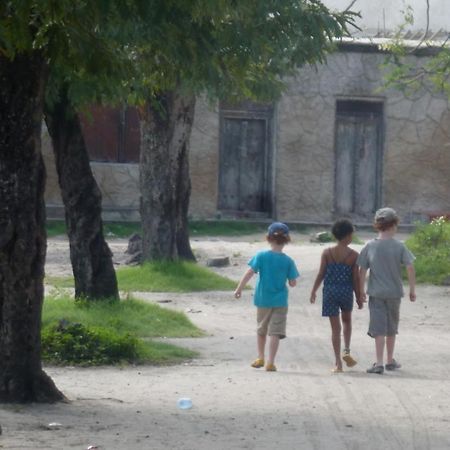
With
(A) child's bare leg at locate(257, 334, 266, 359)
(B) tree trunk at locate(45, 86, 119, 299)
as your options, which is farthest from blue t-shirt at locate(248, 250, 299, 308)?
(B) tree trunk at locate(45, 86, 119, 299)

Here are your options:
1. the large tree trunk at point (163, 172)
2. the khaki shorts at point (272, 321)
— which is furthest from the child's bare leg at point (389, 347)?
the large tree trunk at point (163, 172)

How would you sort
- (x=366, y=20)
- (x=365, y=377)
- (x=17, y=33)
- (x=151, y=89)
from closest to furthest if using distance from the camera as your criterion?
1. (x=17, y=33)
2. (x=365, y=377)
3. (x=151, y=89)
4. (x=366, y=20)

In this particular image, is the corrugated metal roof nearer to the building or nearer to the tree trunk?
the building

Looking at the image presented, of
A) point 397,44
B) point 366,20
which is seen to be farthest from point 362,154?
point 397,44

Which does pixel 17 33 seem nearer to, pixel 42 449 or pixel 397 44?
pixel 42 449

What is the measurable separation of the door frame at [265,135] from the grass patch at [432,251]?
22.6 feet

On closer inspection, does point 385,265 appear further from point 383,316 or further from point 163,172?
point 163,172

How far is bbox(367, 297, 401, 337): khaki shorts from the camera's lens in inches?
488

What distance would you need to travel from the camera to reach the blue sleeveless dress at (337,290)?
40.6ft

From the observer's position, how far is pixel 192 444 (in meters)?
8.31

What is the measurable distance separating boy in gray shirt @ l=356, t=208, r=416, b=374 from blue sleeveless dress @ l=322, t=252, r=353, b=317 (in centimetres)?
16

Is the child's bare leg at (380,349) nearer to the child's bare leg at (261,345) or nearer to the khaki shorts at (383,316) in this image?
the khaki shorts at (383,316)

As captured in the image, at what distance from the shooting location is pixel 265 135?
2744 cm

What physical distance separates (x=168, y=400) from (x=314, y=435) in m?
1.85
